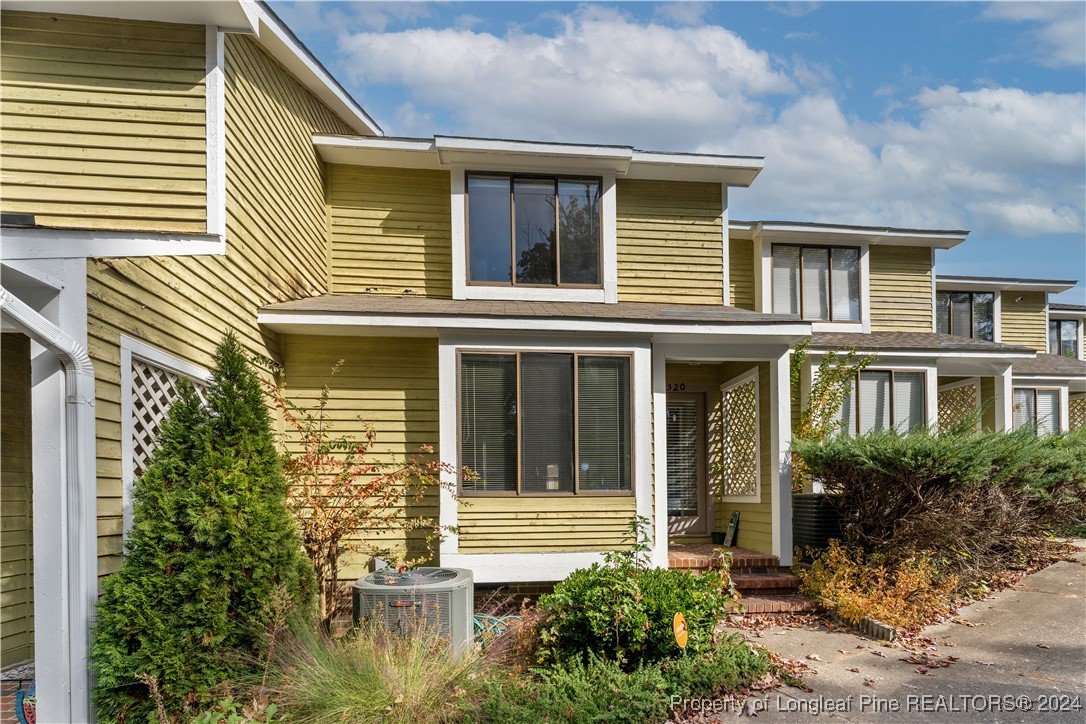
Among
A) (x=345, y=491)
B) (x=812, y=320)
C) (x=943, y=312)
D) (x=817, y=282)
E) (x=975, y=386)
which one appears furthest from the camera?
(x=943, y=312)

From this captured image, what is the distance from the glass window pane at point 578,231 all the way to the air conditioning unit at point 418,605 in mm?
4456

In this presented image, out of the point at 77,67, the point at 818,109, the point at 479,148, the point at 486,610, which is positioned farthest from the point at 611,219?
the point at 818,109

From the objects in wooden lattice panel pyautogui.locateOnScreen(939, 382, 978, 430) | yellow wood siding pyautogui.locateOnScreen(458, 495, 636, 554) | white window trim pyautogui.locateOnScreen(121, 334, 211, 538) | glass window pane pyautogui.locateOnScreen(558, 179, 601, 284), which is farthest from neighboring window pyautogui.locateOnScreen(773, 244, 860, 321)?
white window trim pyautogui.locateOnScreen(121, 334, 211, 538)

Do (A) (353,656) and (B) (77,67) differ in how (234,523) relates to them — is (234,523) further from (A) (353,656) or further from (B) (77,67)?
(B) (77,67)

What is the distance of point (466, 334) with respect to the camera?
798 cm

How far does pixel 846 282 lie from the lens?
1222cm

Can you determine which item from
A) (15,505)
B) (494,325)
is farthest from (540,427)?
(15,505)

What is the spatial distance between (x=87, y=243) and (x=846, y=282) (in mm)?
11177

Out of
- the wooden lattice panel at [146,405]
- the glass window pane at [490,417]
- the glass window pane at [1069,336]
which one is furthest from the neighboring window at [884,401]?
the glass window pane at [1069,336]

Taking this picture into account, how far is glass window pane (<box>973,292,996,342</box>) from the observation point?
52.4 feet

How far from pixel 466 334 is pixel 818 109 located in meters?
12.4

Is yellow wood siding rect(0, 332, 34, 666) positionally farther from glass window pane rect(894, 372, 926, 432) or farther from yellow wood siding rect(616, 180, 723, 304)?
glass window pane rect(894, 372, 926, 432)

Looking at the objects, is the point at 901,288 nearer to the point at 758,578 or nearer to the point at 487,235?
the point at 758,578

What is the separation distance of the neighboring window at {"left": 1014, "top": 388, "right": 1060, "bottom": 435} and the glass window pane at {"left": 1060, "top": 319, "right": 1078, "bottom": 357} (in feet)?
15.0
